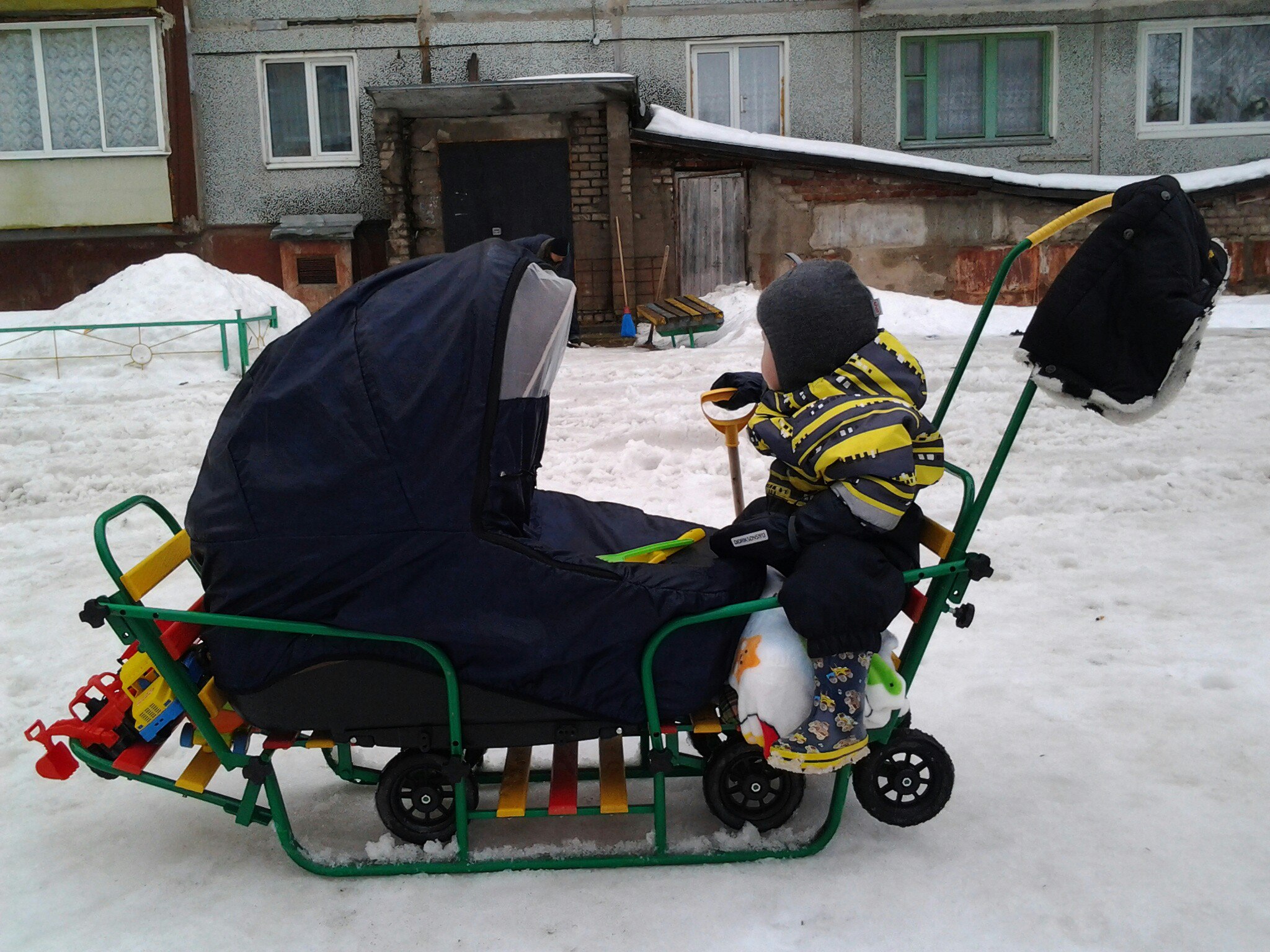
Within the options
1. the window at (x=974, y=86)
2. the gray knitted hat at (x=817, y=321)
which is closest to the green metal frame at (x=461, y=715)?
the gray knitted hat at (x=817, y=321)

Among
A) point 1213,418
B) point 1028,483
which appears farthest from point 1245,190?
point 1028,483

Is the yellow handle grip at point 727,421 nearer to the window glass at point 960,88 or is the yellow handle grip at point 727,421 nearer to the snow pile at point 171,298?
the snow pile at point 171,298

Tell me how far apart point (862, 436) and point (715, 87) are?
14093 millimetres

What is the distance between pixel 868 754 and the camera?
2596 mm

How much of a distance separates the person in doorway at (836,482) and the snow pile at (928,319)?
727 cm

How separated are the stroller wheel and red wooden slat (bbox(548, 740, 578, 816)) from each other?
0.25 metres

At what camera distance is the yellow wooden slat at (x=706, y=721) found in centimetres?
251

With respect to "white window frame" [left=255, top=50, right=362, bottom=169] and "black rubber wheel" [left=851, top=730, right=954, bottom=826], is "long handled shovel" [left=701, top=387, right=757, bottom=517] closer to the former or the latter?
"black rubber wheel" [left=851, top=730, right=954, bottom=826]

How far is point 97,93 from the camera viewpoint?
1478 cm

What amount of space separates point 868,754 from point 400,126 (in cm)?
1254

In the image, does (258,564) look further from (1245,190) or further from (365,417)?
A: (1245,190)

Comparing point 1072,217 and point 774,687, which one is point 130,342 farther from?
point 1072,217

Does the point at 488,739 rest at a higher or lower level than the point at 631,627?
lower

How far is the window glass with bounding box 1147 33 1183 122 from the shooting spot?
604 inches
